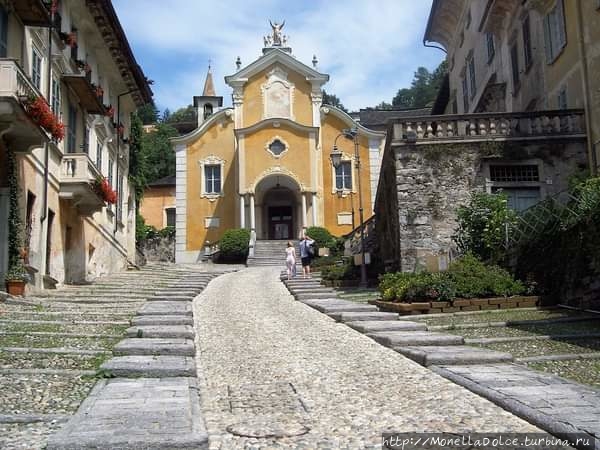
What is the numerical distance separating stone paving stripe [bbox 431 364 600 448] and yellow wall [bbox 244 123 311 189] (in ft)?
105

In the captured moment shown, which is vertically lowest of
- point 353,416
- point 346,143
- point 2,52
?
point 353,416

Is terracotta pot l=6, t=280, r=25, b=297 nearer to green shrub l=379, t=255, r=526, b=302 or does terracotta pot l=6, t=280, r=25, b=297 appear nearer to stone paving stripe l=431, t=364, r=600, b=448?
green shrub l=379, t=255, r=526, b=302

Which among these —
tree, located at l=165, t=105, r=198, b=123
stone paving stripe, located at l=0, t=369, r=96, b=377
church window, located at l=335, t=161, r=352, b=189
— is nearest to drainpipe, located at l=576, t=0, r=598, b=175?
stone paving stripe, located at l=0, t=369, r=96, b=377

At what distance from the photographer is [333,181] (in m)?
39.4

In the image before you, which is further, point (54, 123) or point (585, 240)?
point (54, 123)

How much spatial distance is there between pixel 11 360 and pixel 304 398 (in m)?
3.52

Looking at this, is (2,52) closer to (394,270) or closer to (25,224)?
(25,224)

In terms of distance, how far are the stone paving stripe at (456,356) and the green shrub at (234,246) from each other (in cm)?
2707

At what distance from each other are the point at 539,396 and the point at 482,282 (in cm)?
720

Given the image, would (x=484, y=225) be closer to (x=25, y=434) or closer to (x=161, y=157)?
(x=25, y=434)

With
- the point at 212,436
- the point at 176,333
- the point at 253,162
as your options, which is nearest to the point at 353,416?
the point at 212,436

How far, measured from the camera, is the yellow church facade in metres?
38.2

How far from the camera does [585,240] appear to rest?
37.8 feet

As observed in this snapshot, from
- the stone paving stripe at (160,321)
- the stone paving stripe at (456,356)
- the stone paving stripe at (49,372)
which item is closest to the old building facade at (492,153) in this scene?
the stone paving stripe at (160,321)
